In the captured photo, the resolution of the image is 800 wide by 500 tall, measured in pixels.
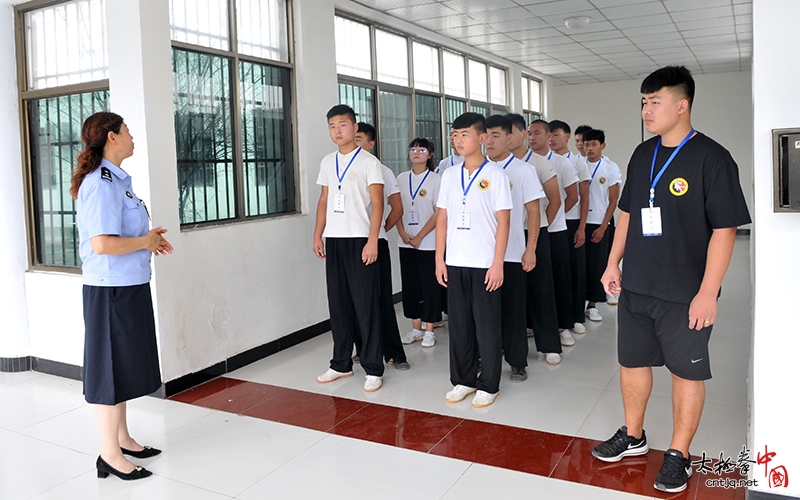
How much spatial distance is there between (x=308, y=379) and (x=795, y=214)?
115 inches

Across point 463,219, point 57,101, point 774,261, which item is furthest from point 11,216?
point 774,261

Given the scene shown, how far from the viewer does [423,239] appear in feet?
16.0

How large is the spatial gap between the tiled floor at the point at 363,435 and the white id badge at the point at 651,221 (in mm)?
1046

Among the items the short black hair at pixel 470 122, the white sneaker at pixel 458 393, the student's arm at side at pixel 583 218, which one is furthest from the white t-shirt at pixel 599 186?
the white sneaker at pixel 458 393

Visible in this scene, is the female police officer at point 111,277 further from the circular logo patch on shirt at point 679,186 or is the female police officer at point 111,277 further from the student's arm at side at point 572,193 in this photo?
the student's arm at side at point 572,193

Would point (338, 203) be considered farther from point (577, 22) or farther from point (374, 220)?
point (577, 22)

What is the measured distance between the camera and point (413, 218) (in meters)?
4.96

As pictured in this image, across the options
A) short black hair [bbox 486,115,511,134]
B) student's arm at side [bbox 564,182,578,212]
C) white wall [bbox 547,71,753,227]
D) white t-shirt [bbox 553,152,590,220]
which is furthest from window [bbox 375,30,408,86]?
white wall [bbox 547,71,753,227]

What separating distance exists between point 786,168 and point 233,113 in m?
3.52

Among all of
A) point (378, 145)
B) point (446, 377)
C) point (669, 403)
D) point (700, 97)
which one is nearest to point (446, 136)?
point (378, 145)

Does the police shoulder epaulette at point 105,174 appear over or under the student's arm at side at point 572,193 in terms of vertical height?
over

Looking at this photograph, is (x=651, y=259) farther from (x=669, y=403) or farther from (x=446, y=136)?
(x=446, y=136)

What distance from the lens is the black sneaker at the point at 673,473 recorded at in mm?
2551

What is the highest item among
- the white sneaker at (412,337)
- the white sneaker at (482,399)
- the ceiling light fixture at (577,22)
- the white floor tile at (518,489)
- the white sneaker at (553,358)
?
the ceiling light fixture at (577,22)
